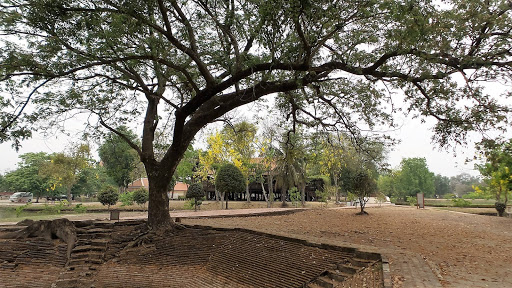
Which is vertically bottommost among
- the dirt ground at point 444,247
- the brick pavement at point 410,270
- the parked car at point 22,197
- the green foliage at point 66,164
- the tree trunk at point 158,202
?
the parked car at point 22,197

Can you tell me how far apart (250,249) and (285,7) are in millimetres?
5962

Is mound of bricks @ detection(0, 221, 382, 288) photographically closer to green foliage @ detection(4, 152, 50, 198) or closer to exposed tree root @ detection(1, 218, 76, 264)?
exposed tree root @ detection(1, 218, 76, 264)

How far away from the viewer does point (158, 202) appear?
34.5 feet

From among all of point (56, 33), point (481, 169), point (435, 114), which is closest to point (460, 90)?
point (435, 114)

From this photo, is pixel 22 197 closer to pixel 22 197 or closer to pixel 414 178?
pixel 22 197

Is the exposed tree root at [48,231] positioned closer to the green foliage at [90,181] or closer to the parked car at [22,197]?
the green foliage at [90,181]

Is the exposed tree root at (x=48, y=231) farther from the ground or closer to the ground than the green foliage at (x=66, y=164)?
closer to the ground

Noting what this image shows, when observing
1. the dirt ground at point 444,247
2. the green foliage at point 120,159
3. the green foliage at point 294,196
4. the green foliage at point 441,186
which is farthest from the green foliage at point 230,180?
the green foliage at point 441,186

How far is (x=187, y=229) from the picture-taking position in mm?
10672

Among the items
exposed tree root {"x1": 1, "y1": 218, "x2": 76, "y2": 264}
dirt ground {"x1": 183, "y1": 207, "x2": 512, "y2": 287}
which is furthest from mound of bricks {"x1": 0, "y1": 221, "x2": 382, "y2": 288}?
dirt ground {"x1": 183, "y1": 207, "x2": 512, "y2": 287}

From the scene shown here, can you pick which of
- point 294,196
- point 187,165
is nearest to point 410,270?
point 294,196

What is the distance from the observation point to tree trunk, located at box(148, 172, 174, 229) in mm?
10453

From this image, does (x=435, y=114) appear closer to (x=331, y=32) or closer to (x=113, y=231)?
(x=331, y=32)

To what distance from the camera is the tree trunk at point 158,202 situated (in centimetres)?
1045
